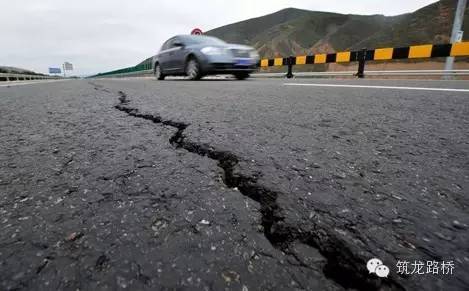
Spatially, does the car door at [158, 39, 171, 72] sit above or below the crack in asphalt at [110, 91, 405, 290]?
above

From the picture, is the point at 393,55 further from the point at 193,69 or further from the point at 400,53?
the point at 193,69

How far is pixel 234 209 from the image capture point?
76 centimetres

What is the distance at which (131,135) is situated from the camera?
150 cm

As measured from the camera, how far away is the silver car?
6844 mm

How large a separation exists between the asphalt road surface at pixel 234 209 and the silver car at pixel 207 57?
560 centimetres

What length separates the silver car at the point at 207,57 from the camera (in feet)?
22.5

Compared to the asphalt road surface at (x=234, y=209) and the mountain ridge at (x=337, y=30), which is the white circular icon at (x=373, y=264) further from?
the mountain ridge at (x=337, y=30)

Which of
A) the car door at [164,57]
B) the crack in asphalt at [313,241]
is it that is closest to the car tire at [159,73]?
the car door at [164,57]

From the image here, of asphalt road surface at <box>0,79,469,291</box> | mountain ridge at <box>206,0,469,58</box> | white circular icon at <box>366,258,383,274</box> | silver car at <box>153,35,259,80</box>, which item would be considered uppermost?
mountain ridge at <box>206,0,469,58</box>

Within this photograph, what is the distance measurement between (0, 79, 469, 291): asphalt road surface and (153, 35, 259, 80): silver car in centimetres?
560

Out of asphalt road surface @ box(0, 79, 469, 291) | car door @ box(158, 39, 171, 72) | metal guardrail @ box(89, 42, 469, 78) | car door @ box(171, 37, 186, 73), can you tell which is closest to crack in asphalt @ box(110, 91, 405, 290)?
asphalt road surface @ box(0, 79, 469, 291)

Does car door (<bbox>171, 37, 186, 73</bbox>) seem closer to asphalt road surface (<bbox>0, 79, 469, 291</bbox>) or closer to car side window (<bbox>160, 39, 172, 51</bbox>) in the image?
car side window (<bbox>160, 39, 172, 51</bbox>)

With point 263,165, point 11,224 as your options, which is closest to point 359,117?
point 263,165

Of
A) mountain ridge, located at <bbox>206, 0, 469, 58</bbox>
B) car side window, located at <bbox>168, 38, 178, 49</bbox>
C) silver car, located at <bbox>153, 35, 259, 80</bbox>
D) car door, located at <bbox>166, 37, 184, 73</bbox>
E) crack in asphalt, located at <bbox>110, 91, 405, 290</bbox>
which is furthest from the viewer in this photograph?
mountain ridge, located at <bbox>206, 0, 469, 58</bbox>
